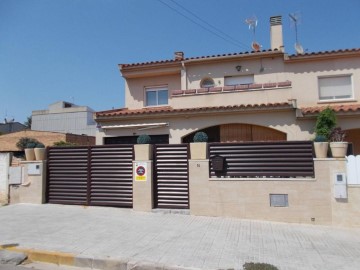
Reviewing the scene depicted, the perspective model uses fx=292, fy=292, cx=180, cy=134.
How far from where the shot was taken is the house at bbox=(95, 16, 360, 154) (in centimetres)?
1176

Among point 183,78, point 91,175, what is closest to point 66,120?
point 183,78

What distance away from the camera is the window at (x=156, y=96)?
15961mm

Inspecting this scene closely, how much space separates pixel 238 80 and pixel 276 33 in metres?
3.35

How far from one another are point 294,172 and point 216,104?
239 inches

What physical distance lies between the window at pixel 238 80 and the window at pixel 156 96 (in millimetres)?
3451

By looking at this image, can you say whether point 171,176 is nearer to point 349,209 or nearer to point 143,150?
point 143,150

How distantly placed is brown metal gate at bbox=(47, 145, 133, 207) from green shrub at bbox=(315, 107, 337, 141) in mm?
6850

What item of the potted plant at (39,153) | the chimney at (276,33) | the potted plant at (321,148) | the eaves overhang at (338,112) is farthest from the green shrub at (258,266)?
the chimney at (276,33)

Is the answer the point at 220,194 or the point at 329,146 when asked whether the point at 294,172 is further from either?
the point at 220,194

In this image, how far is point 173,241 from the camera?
6.24m

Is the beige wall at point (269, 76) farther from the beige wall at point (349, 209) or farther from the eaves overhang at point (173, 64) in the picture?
the beige wall at point (349, 209)

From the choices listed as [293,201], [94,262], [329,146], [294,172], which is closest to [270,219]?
[293,201]

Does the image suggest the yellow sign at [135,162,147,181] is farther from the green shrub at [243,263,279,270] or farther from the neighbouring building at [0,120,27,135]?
the neighbouring building at [0,120,27,135]

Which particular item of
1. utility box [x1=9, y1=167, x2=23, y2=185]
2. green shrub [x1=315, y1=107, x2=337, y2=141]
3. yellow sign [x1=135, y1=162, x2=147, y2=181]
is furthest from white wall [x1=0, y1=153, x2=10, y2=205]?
green shrub [x1=315, y1=107, x2=337, y2=141]
